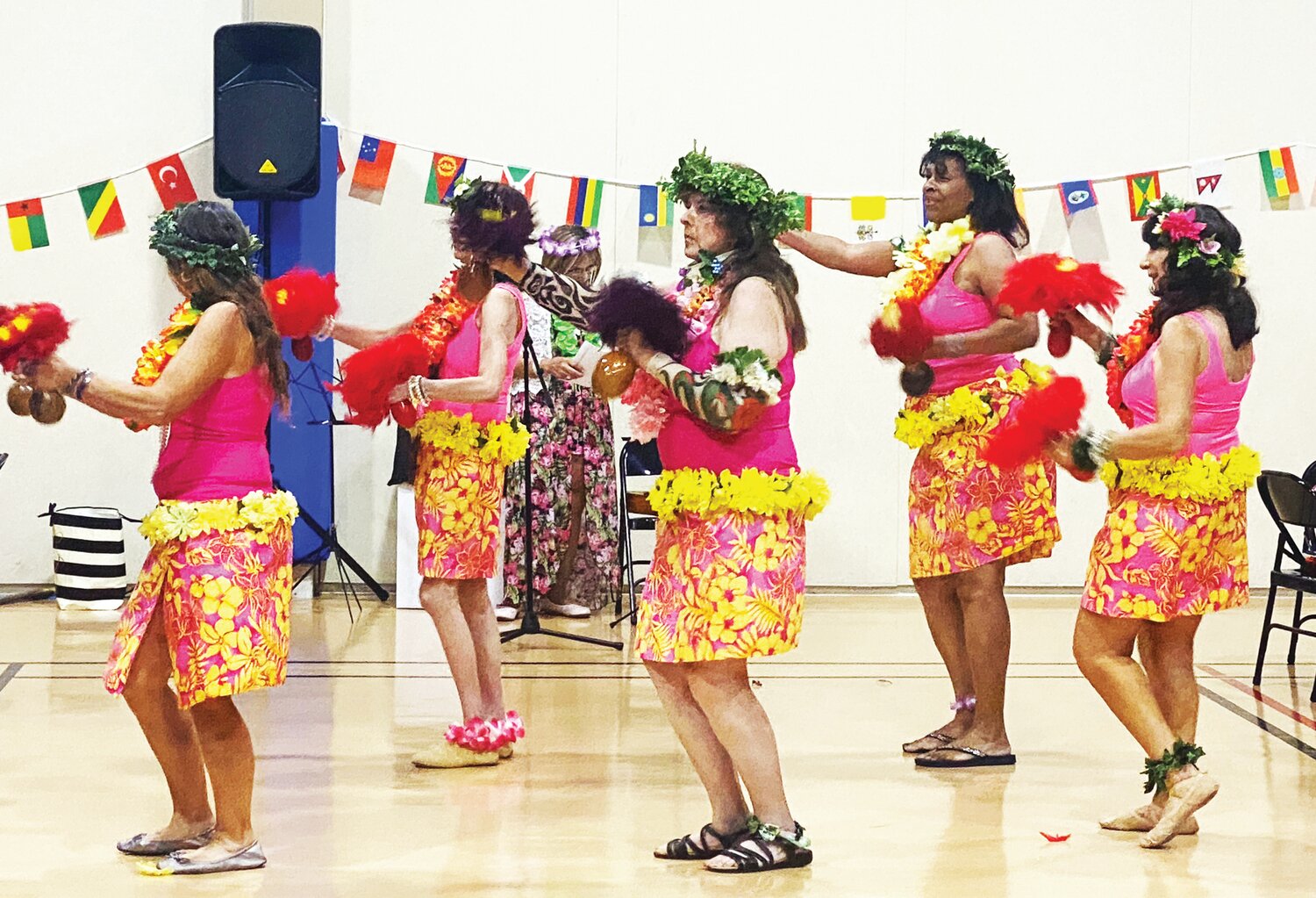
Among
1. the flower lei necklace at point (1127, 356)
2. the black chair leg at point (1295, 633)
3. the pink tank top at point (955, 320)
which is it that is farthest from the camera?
the black chair leg at point (1295, 633)

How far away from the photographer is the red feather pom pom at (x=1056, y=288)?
3914 mm

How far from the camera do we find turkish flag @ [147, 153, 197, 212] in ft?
25.7

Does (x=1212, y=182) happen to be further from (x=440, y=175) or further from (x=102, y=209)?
(x=102, y=209)

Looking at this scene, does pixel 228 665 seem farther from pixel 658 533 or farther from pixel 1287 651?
pixel 1287 651

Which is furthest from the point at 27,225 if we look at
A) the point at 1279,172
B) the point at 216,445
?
the point at 1279,172

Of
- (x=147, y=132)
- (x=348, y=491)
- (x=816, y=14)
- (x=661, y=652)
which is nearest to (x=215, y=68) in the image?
(x=147, y=132)

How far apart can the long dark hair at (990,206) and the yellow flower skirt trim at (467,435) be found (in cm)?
153

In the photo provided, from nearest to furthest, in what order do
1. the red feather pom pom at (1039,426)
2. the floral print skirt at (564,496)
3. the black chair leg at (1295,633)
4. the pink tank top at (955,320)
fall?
the red feather pom pom at (1039,426)
the pink tank top at (955,320)
the black chair leg at (1295,633)
the floral print skirt at (564,496)

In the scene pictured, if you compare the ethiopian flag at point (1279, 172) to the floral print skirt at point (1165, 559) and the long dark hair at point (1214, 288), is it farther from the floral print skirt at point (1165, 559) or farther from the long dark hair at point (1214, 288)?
the floral print skirt at point (1165, 559)

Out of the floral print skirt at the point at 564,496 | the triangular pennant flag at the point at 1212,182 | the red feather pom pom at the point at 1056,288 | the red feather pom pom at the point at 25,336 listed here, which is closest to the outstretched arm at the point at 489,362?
the red feather pom pom at the point at 25,336

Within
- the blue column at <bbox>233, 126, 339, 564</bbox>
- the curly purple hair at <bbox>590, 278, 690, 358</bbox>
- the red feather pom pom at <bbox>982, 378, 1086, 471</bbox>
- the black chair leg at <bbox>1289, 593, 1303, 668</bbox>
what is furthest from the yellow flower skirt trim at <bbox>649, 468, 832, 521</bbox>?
the blue column at <bbox>233, 126, 339, 564</bbox>

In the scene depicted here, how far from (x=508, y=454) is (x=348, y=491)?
356 cm

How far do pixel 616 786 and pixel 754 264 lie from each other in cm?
166

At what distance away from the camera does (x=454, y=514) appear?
4691 millimetres
